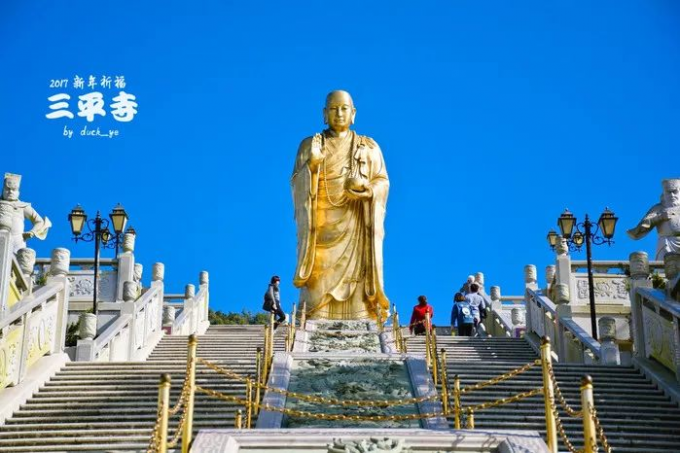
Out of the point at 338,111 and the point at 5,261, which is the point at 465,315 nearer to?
the point at 338,111

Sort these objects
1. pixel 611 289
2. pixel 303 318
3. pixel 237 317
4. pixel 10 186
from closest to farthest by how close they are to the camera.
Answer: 1. pixel 303 318
2. pixel 10 186
3. pixel 611 289
4. pixel 237 317

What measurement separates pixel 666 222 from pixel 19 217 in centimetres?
1208

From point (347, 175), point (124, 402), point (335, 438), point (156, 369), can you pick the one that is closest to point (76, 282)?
point (347, 175)

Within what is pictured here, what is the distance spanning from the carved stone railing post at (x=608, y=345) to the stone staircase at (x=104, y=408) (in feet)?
14.5

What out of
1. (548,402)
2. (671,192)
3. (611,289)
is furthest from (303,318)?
(548,402)

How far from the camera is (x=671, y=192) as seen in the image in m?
18.9

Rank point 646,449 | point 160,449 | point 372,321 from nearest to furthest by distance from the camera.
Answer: point 160,449 < point 646,449 < point 372,321

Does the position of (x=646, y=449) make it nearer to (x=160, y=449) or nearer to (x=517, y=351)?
(x=160, y=449)

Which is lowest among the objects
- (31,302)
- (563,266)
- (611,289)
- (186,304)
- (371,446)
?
(371,446)

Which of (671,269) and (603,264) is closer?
(671,269)

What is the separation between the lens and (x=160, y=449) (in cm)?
687

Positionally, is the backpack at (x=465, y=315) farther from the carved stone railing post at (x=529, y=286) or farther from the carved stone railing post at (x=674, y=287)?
the carved stone railing post at (x=674, y=287)

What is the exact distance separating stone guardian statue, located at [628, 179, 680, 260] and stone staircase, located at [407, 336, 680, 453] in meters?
7.58

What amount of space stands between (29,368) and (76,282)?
8381 millimetres
